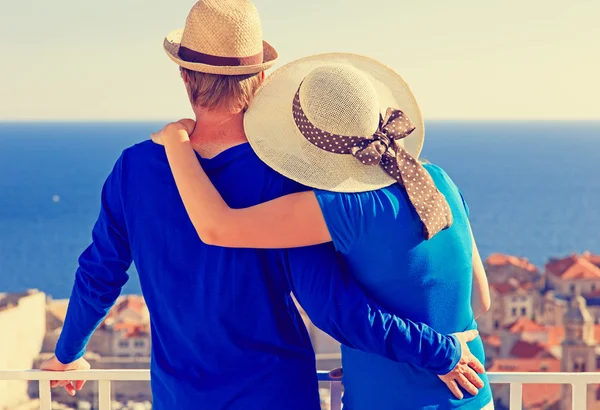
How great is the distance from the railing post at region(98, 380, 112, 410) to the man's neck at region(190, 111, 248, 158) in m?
0.72

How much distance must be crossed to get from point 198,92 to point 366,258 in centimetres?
42

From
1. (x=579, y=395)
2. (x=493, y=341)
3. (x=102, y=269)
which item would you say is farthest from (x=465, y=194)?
(x=102, y=269)

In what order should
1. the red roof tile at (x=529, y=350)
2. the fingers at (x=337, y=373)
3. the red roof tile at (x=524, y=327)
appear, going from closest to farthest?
1. the fingers at (x=337, y=373)
2. the red roof tile at (x=529, y=350)
3. the red roof tile at (x=524, y=327)

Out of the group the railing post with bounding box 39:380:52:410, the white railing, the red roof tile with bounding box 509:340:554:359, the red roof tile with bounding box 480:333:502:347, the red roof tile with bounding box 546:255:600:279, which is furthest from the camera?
the red roof tile with bounding box 546:255:600:279

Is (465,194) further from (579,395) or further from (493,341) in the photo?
(579,395)

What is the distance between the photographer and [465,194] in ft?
226

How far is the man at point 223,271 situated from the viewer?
1.44 metres

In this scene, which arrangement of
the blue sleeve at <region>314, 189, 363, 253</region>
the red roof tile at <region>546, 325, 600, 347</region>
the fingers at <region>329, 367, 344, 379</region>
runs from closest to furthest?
the blue sleeve at <region>314, 189, 363, 253</region> < the fingers at <region>329, 367, 344, 379</region> < the red roof tile at <region>546, 325, 600, 347</region>

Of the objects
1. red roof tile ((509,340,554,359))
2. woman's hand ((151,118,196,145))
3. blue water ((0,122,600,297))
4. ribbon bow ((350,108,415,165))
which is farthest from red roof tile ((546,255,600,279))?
woman's hand ((151,118,196,145))

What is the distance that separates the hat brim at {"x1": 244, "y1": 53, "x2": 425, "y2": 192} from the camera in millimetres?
1378

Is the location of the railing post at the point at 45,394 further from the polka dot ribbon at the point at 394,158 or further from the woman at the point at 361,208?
the polka dot ribbon at the point at 394,158

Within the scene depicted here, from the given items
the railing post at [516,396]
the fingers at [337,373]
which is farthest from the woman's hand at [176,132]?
the railing post at [516,396]

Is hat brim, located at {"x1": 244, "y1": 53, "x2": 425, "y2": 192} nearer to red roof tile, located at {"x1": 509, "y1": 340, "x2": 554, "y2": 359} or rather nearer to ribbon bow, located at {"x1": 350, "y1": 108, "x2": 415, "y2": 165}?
ribbon bow, located at {"x1": 350, "y1": 108, "x2": 415, "y2": 165}

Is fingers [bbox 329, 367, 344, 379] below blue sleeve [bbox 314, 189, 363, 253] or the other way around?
below
